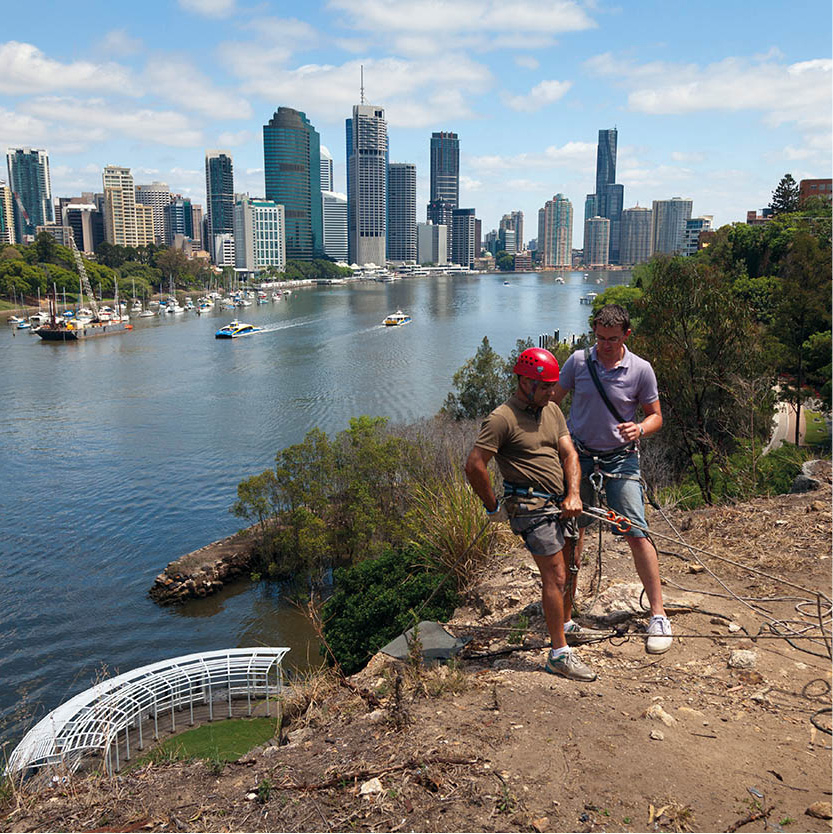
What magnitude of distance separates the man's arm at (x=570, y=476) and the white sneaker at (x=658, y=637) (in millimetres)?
849

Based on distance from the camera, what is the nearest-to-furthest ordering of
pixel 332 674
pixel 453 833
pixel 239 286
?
pixel 453 833, pixel 332 674, pixel 239 286

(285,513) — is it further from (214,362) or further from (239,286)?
(239,286)

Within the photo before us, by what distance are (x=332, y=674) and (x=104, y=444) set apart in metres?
28.8

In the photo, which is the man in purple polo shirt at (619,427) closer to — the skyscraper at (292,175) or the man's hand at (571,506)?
the man's hand at (571,506)

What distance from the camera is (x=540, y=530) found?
3.68 metres

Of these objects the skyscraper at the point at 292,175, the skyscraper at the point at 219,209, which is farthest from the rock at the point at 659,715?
the skyscraper at the point at 219,209

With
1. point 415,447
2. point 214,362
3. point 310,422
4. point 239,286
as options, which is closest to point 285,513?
point 415,447

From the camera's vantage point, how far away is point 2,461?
28.2 m

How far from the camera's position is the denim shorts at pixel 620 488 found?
3.99 metres

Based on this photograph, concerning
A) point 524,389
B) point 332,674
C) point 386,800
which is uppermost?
point 524,389

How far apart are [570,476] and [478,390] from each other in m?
28.3

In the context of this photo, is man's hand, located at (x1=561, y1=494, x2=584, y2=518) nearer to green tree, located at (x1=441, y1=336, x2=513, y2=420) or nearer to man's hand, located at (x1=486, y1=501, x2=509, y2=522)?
man's hand, located at (x1=486, y1=501, x2=509, y2=522)

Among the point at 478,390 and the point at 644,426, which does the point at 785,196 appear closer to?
the point at 478,390

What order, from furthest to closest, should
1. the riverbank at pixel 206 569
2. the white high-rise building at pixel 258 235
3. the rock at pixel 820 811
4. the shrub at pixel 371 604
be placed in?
the white high-rise building at pixel 258 235 < the riverbank at pixel 206 569 < the shrub at pixel 371 604 < the rock at pixel 820 811
